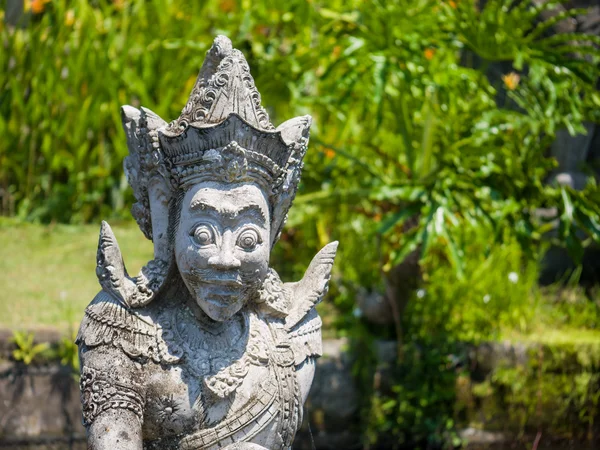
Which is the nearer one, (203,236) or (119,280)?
(203,236)

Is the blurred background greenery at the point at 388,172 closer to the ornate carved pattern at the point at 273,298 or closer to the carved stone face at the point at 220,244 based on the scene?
the ornate carved pattern at the point at 273,298

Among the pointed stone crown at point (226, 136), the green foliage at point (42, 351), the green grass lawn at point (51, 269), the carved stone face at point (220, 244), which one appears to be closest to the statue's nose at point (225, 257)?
the carved stone face at point (220, 244)

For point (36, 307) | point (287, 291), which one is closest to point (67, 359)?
point (36, 307)

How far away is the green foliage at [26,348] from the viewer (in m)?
4.59

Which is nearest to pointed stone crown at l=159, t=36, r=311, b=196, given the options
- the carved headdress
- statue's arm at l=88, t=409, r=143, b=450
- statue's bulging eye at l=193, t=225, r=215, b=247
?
the carved headdress

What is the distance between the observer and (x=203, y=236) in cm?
241

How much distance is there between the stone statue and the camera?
2414mm

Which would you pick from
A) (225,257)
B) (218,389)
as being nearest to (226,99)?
(225,257)

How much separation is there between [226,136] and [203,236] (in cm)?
27

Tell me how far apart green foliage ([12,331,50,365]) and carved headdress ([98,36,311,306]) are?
7.37 feet

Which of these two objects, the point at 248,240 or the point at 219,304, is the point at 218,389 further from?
the point at 248,240

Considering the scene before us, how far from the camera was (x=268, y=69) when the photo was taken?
17.0 ft

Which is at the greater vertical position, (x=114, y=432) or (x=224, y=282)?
(x=224, y=282)

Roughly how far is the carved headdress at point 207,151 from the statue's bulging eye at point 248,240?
14cm
